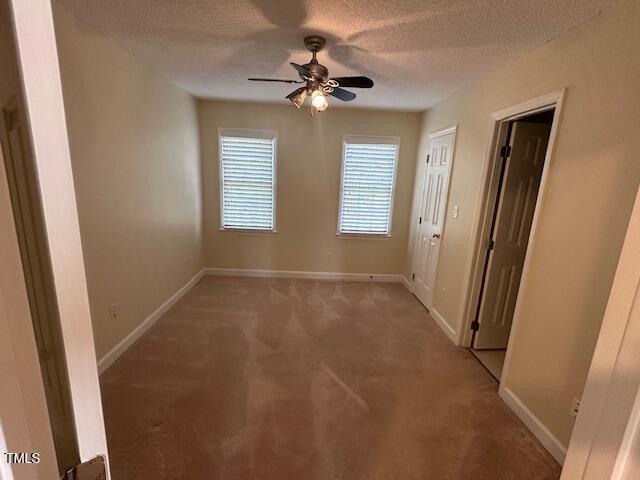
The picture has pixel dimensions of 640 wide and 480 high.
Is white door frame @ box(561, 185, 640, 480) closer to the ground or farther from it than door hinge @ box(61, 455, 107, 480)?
Result: farther from it

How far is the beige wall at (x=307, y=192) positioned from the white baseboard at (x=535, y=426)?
105 inches

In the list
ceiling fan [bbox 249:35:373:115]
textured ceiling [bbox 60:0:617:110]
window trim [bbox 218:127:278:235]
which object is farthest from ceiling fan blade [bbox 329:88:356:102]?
window trim [bbox 218:127:278:235]

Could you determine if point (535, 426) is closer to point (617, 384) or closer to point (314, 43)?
point (617, 384)

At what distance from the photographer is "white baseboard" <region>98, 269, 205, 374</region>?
2407mm

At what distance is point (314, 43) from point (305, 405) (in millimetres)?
2558

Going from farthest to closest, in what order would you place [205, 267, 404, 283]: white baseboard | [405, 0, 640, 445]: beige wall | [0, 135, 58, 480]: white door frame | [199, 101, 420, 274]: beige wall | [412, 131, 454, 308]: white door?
[205, 267, 404, 283]: white baseboard < [199, 101, 420, 274]: beige wall < [412, 131, 454, 308]: white door < [405, 0, 640, 445]: beige wall < [0, 135, 58, 480]: white door frame

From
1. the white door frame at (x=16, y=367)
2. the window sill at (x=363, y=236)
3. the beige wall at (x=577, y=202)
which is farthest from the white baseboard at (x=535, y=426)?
the window sill at (x=363, y=236)

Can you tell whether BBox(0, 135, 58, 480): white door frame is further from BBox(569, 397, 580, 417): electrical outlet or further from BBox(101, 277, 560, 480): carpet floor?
BBox(569, 397, 580, 417): electrical outlet

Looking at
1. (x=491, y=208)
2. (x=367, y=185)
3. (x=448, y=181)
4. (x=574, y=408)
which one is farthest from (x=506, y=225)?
(x=367, y=185)

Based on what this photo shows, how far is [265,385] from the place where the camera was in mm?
2324

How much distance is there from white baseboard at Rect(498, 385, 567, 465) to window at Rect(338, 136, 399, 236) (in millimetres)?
2771

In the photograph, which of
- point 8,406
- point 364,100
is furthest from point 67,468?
point 364,100

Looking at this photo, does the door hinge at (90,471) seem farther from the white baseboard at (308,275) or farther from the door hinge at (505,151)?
the white baseboard at (308,275)

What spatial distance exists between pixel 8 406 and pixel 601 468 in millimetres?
1060
